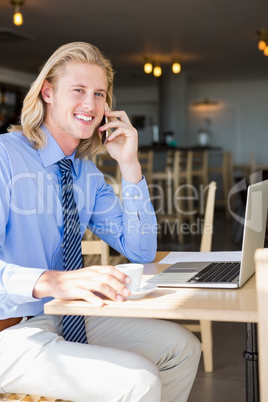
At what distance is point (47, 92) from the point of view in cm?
162

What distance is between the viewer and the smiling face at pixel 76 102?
1564mm

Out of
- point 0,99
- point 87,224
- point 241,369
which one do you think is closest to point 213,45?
point 0,99

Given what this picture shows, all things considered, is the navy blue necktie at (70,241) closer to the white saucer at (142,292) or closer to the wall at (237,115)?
the white saucer at (142,292)

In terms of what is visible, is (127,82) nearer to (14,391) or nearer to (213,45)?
(213,45)

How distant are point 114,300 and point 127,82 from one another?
11.1 metres

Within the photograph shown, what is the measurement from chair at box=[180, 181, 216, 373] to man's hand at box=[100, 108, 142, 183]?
0.68 m

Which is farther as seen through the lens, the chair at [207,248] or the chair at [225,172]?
the chair at [225,172]

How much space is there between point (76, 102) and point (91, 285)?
0.66 m

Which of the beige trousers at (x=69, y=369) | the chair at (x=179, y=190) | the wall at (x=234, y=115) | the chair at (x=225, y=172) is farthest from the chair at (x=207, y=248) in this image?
the wall at (x=234, y=115)

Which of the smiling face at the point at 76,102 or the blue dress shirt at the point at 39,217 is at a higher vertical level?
the smiling face at the point at 76,102

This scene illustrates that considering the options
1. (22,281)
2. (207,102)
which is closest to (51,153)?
(22,281)

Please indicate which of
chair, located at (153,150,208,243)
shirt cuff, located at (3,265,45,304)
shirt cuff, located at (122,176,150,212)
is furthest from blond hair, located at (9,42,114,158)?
chair, located at (153,150,208,243)

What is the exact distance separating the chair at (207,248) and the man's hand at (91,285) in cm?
121

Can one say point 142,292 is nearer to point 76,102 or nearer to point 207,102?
point 76,102
